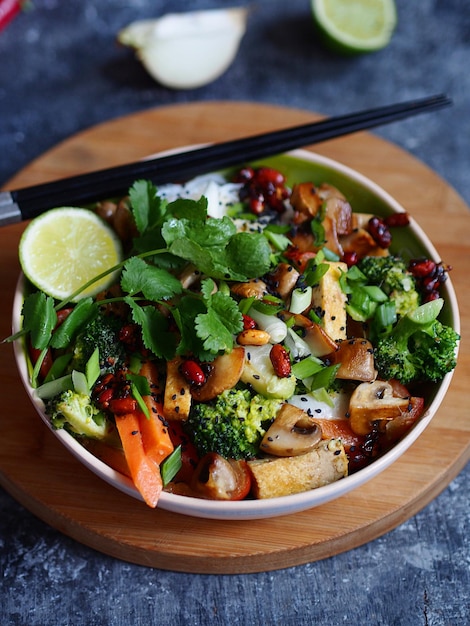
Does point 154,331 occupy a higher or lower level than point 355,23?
Answer: lower

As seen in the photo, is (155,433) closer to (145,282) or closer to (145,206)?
(145,282)

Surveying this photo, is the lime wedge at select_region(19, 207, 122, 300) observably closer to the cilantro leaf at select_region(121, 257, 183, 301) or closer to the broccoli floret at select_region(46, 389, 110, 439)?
the cilantro leaf at select_region(121, 257, 183, 301)

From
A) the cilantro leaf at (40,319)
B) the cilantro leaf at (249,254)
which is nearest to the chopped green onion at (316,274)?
the cilantro leaf at (249,254)

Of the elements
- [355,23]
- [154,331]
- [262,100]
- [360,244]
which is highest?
[355,23]

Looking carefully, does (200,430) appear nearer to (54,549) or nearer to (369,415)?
(369,415)

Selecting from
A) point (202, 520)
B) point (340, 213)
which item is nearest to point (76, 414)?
point (202, 520)

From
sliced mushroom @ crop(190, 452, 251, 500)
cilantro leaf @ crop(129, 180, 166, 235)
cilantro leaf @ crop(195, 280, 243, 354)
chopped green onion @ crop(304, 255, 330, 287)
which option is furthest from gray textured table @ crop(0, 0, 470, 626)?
cilantro leaf @ crop(129, 180, 166, 235)

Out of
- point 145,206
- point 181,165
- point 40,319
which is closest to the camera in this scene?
point 40,319

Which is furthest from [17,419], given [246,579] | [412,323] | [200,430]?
[412,323]
